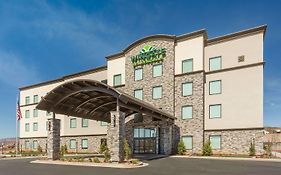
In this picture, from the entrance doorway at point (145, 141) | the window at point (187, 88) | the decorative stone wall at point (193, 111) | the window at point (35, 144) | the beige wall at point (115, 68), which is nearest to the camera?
the decorative stone wall at point (193, 111)

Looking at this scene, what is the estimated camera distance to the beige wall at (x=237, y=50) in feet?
89.1

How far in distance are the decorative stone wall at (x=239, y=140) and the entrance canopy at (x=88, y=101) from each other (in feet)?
21.0

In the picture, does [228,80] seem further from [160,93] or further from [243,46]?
[160,93]

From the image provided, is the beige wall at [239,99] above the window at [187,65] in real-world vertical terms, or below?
below

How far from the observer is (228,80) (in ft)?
93.5

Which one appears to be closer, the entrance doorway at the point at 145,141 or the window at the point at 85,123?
the entrance doorway at the point at 145,141

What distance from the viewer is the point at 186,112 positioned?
30.3m

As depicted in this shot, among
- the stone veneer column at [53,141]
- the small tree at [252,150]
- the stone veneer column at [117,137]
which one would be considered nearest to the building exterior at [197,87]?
the small tree at [252,150]

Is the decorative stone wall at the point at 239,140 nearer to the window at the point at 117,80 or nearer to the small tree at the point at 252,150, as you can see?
the small tree at the point at 252,150

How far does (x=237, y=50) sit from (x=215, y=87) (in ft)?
16.2

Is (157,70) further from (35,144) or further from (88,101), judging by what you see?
(35,144)

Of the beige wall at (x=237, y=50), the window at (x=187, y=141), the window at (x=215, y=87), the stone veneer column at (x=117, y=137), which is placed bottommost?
the window at (x=187, y=141)

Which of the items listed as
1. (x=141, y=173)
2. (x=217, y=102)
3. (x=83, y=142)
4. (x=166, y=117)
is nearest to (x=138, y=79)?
(x=166, y=117)

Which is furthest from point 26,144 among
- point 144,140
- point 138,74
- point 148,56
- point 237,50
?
point 237,50
